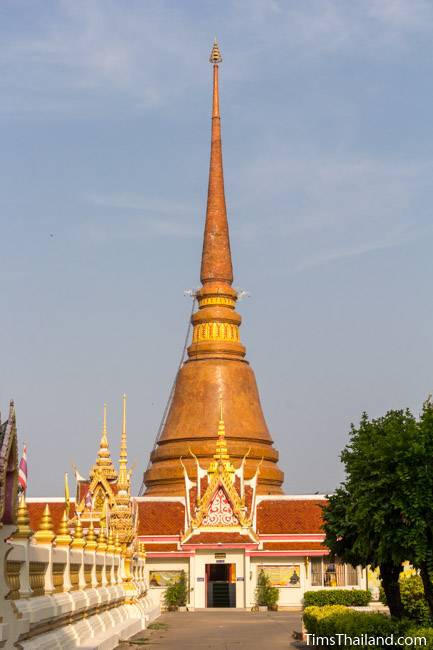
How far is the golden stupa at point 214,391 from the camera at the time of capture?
56406mm

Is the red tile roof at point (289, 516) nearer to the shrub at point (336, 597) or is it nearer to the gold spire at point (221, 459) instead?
the gold spire at point (221, 459)

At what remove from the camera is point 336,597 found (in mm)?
35125

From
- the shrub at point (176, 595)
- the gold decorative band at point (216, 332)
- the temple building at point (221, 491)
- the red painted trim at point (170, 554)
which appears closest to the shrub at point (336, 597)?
the temple building at point (221, 491)

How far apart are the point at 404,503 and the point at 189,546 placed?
26.8m

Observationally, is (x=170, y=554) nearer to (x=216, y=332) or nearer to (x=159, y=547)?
(x=159, y=547)

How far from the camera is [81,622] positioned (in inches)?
748

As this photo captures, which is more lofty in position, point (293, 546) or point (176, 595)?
point (293, 546)

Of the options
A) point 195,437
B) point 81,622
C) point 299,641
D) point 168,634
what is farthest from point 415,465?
point 195,437

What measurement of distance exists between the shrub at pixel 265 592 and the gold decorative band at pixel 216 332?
61.4ft

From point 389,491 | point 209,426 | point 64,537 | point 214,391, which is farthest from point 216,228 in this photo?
point 64,537

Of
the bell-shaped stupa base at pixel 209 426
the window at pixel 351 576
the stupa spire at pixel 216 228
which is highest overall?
the stupa spire at pixel 216 228

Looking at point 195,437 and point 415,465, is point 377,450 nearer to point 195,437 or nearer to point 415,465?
point 415,465

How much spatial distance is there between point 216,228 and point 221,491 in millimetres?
20081

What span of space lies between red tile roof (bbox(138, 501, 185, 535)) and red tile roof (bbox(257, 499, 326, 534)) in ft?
11.1
